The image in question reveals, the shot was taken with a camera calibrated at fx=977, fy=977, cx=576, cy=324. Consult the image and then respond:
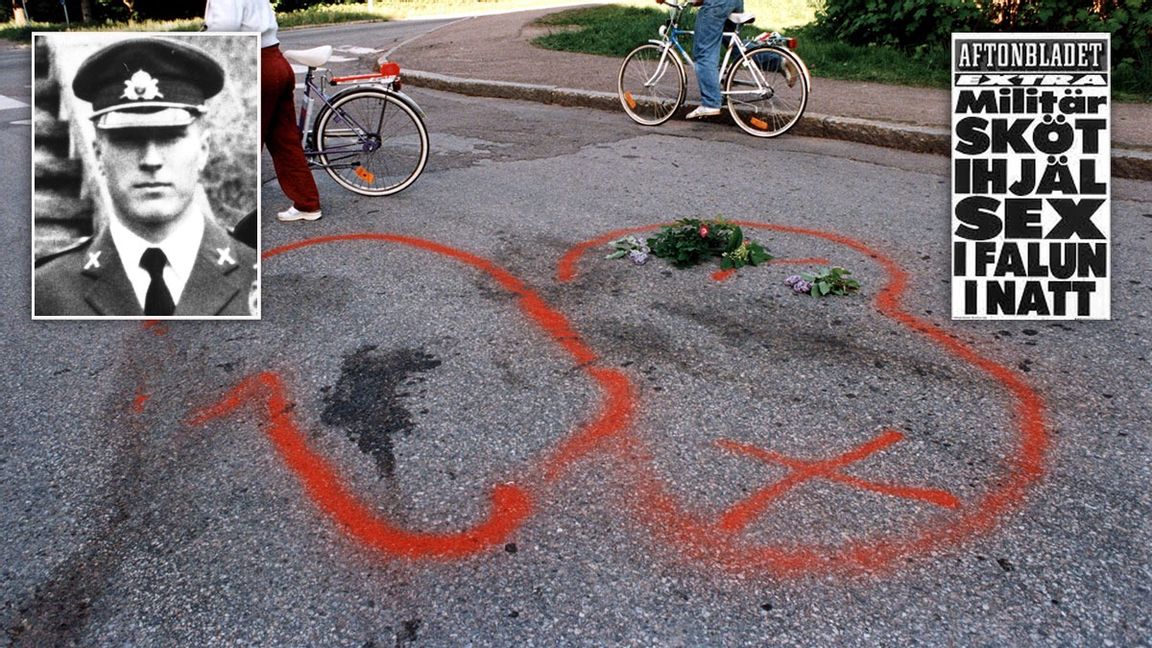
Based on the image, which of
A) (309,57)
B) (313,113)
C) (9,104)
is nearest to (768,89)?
(313,113)

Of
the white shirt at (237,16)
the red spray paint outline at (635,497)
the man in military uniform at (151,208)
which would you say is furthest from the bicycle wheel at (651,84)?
the man in military uniform at (151,208)

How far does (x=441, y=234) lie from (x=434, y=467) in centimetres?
267

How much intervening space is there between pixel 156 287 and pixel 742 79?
5.81m

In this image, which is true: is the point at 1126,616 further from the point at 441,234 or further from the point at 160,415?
the point at 441,234

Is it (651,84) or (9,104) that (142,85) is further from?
(9,104)

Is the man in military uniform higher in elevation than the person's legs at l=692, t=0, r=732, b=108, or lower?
lower

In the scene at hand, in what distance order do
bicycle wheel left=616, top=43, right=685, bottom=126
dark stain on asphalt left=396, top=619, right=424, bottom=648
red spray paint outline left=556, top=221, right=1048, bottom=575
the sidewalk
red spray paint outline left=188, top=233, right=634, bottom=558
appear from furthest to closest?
bicycle wheel left=616, top=43, right=685, bottom=126 < the sidewalk < red spray paint outline left=188, top=233, right=634, bottom=558 < red spray paint outline left=556, top=221, right=1048, bottom=575 < dark stain on asphalt left=396, top=619, right=424, bottom=648

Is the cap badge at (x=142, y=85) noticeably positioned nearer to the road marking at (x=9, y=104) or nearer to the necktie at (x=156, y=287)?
the necktie at (x=156, y=287)

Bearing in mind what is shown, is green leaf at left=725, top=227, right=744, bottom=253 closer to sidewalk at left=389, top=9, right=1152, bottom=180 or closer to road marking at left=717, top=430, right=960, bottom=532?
road marking at left=717, top=430, right=960, bottom=532

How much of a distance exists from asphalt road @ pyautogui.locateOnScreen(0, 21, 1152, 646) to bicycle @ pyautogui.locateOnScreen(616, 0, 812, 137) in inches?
128

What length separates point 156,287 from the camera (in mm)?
3656

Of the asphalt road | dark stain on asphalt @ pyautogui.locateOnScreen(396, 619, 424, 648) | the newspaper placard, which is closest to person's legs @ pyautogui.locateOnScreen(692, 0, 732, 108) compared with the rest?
the newspaper placard

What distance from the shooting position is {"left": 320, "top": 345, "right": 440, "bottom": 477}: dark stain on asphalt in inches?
127

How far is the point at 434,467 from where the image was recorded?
306 cm
